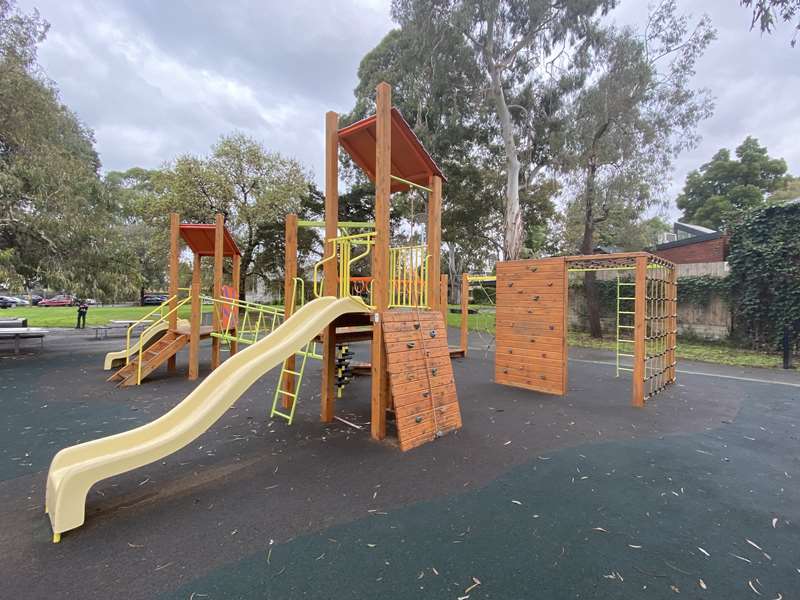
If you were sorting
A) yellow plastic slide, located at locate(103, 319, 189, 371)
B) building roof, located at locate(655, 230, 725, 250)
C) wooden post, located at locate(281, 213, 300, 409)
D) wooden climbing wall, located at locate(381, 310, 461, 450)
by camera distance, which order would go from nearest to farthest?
wooden climbing wall, located at locate(381, 310, 461, 450), wooden post, located at locate(281, 213, 300, 409), yellow plastic slide, located at locate(103, 319, 189, 371), building roof, located at locate(655, 230, 725, 250)

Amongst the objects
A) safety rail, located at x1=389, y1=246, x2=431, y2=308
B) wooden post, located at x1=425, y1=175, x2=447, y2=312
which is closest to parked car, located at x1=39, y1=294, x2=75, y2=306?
safety rail, located at x1=389, y1=246, x2=431, y2=308

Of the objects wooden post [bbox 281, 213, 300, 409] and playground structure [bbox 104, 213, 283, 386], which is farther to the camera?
playground structure [bbox 104, 213, 283, 386]

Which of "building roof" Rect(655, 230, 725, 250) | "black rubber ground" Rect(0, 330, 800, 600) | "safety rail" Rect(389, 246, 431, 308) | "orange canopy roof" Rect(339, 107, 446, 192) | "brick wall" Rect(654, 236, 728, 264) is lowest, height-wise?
A: "black rubber ground" Rect(0, 330, 800, 600)

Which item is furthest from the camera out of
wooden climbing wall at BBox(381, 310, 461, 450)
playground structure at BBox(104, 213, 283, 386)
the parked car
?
the parked car

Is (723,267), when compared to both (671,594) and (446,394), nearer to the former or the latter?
(446,394)

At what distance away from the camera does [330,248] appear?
509 cm

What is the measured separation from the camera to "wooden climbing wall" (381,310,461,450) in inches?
167

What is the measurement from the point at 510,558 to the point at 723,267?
14.4 meters

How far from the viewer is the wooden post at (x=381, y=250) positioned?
439 cm

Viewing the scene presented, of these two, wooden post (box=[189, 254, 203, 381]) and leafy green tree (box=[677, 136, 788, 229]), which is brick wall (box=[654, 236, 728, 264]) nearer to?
leafy green tree (box=[677, 136, 788, 229])

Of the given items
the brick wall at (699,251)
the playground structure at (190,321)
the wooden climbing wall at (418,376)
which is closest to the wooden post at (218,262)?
the playground structure at (190,321)

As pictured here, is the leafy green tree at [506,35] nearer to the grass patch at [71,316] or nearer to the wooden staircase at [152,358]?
the wooden staircase at [152,358]

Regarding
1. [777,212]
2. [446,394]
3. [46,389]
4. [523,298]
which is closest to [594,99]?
[777,212]

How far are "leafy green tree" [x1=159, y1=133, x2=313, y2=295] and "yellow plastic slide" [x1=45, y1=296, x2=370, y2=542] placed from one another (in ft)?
52.4
